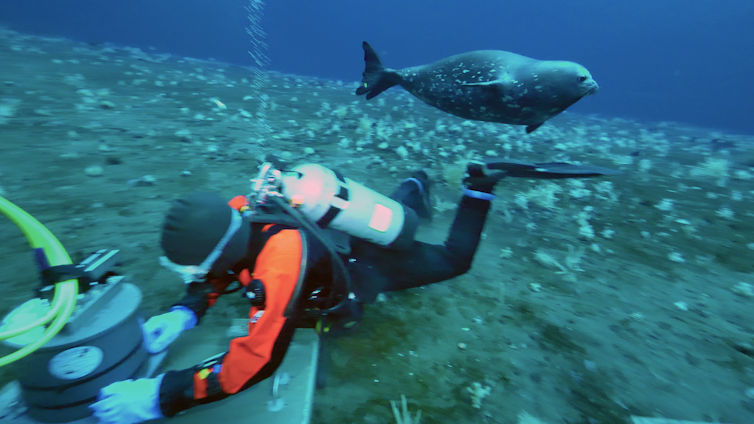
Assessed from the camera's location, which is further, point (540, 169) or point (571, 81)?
point (540, 169)

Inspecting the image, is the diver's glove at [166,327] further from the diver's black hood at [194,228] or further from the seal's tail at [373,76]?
the seal's tail at [373,76]

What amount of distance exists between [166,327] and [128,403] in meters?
0.73

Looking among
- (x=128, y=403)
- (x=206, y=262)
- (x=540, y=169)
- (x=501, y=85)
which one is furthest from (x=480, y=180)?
(x=128, y=403)

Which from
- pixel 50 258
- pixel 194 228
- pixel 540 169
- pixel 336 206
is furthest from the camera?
pixel 540 169

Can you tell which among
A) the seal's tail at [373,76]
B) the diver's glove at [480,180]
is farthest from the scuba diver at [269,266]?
the seal's tail at [373,76]

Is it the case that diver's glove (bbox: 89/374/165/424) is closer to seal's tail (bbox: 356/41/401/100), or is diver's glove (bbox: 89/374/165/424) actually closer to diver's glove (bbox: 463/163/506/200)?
diver's glove (bbox: 463/163/506/200)

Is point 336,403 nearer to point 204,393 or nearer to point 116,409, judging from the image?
point 204,393

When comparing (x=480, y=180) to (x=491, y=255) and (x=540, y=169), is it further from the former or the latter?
(x=491, y=255)

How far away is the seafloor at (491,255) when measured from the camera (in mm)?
2451

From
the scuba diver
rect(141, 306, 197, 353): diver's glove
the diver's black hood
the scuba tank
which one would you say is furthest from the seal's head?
rect(141, 306, 197, 353): diver's glove

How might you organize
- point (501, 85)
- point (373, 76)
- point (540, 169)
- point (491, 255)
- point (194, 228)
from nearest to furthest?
1. point (194, 228)
2. point (501, 85)
3. point (540, 169)
4. point (373, 76)
5. point (491, 255)

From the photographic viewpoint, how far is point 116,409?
70.3 inches

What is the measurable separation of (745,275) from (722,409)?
85.6 inches

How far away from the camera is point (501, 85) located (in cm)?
248
